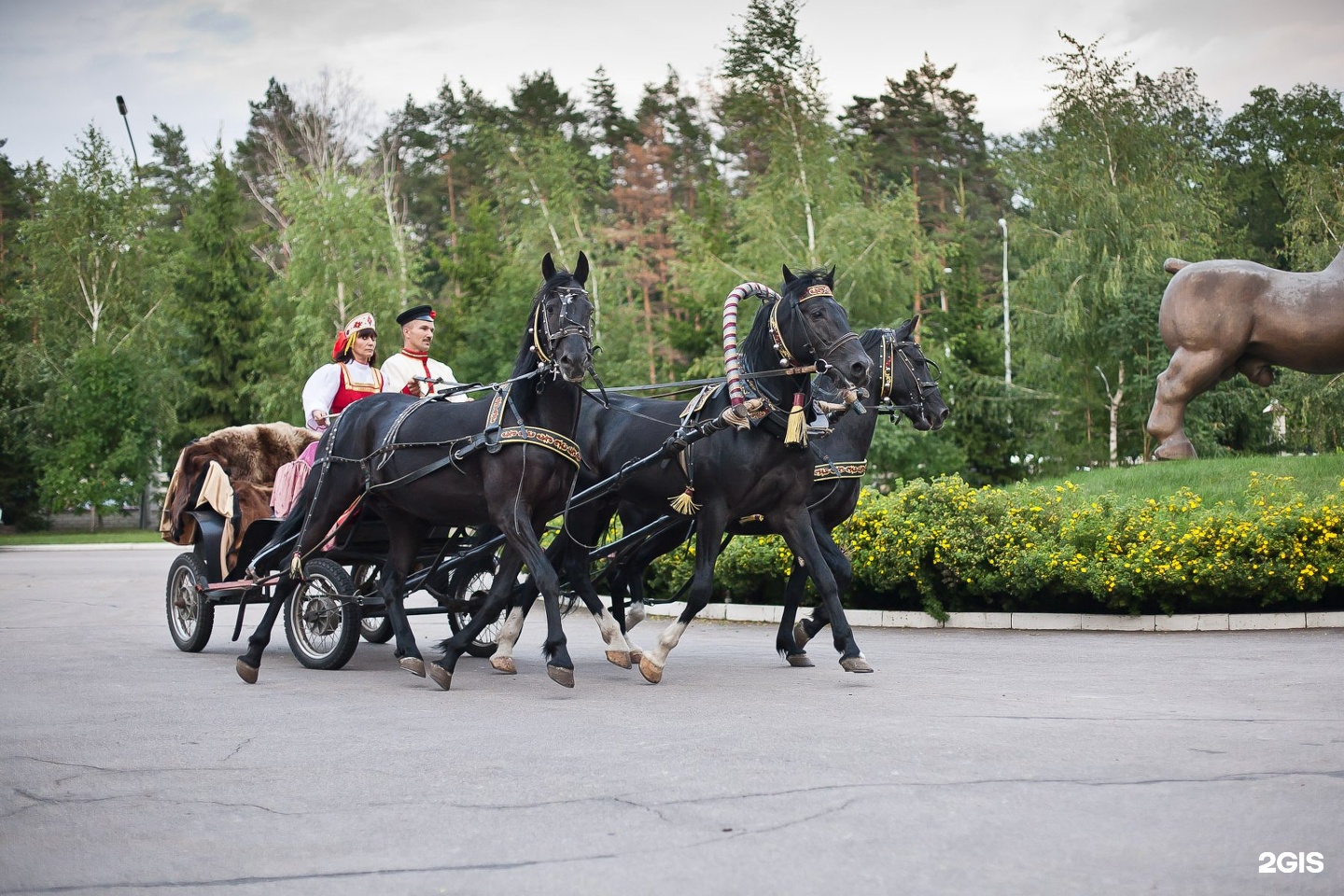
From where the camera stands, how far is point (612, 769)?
6172 mm

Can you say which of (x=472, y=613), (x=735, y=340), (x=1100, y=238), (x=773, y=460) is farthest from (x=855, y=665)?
(x=1100, y=238)

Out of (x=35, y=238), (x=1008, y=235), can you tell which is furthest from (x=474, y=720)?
(x=35, y=238)

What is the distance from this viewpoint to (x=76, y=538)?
41500 mm

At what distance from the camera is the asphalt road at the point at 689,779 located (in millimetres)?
4562

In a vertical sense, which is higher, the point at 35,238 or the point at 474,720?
the point at 35,238

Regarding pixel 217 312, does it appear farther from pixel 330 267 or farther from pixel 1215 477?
pixel 1215 477

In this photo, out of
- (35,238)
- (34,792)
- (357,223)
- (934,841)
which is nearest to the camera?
(934,841)

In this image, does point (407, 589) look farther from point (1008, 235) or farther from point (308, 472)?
point (1008, 235)

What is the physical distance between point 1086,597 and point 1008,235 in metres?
26.2

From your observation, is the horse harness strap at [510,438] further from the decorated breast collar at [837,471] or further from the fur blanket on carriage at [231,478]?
Result: the fur blanket on carriage at [231,478]

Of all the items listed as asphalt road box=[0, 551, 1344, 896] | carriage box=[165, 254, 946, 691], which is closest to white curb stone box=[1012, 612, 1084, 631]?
asphalt road box=[0, 551, 1344, 896]

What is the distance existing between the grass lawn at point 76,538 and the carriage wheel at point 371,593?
26.8 m

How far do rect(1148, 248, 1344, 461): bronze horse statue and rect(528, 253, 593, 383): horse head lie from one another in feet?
33.7

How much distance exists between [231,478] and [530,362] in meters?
3.45
